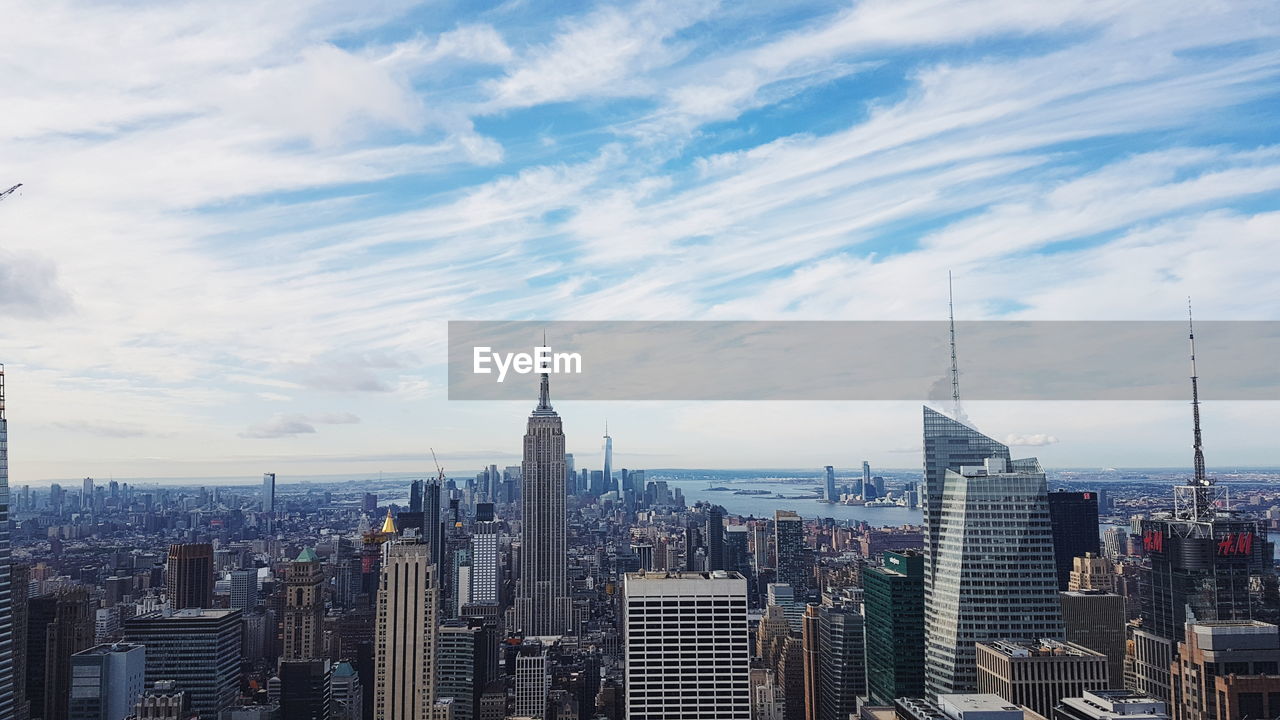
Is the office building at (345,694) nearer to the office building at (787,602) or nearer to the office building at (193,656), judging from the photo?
the office building at (193,656)

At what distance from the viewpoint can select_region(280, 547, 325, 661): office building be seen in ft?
88.0

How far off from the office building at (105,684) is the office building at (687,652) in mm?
11811

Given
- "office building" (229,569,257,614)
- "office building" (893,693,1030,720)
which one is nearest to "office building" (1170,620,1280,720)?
"office building" (893,693,1030,720)

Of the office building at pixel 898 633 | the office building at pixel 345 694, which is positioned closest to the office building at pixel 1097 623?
the office building at pixel 898 633

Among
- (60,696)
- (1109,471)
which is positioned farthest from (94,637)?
(1109,471)

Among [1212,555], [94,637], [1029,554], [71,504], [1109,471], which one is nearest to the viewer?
[1029,554]

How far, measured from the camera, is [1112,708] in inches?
475

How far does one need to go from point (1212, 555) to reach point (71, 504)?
35113 mm

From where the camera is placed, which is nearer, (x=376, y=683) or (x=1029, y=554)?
→ (x=1029, y=554)

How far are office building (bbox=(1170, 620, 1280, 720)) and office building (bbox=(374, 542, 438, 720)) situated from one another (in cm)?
1421

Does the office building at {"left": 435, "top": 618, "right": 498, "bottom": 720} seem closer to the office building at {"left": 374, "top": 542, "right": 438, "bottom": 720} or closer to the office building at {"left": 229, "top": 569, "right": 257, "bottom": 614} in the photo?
the office building at {"left": 374, "top": 542, "right": 438, "bottom": 720}

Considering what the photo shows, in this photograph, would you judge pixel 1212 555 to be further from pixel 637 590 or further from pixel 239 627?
pixel 239 627

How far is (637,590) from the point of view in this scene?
1642cm

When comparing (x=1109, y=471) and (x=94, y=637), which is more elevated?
(x=1109, y=471)
